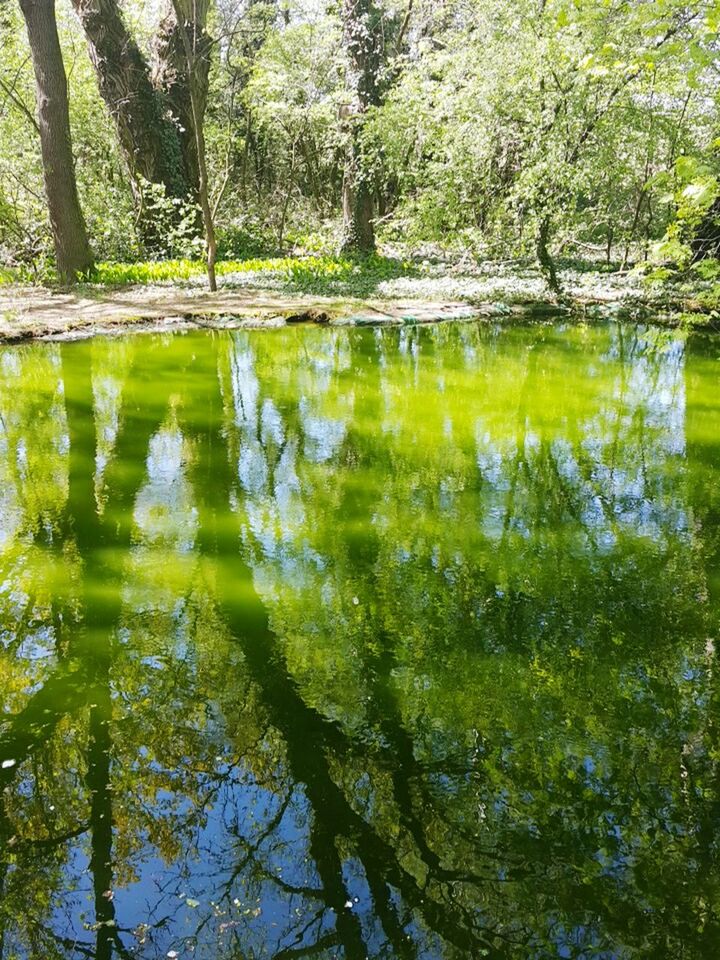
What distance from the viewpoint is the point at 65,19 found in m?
15.8

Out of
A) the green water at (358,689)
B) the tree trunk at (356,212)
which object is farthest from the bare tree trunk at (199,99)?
the green water at (358,689)

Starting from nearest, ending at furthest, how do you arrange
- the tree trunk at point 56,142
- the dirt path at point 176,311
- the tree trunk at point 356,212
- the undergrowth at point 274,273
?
the dirt path at point 176,311 < the tree trunk at point 56,142 < the undergrowth at point 274,273 < the tree trunk at point 356,212

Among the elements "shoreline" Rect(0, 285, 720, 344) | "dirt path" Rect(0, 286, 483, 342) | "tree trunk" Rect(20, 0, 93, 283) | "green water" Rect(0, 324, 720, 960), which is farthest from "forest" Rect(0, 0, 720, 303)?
"green water" Rect(0, 324, 720, 960)

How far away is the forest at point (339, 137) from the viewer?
10859 mm

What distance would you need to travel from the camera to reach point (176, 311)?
10.6m

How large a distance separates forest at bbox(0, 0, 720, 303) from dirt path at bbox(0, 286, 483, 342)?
0.93 meters

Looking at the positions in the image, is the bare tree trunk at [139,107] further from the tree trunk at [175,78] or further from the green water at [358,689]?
the green water at [358,689]

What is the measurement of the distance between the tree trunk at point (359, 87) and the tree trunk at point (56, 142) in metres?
5.29

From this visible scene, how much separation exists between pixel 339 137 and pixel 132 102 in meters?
3.97

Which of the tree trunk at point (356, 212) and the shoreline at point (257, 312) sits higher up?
the tree trunk at point (356, 212)

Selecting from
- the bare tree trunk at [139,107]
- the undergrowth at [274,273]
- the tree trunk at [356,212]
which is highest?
the bare tree trunk at [139,107]

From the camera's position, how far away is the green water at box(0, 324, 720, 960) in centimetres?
211

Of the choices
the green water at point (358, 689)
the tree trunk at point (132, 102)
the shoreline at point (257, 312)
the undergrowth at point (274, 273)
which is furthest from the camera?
the tree trunk at point (132, 102)

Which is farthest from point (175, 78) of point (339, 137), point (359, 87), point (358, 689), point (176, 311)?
point (358, 689)
